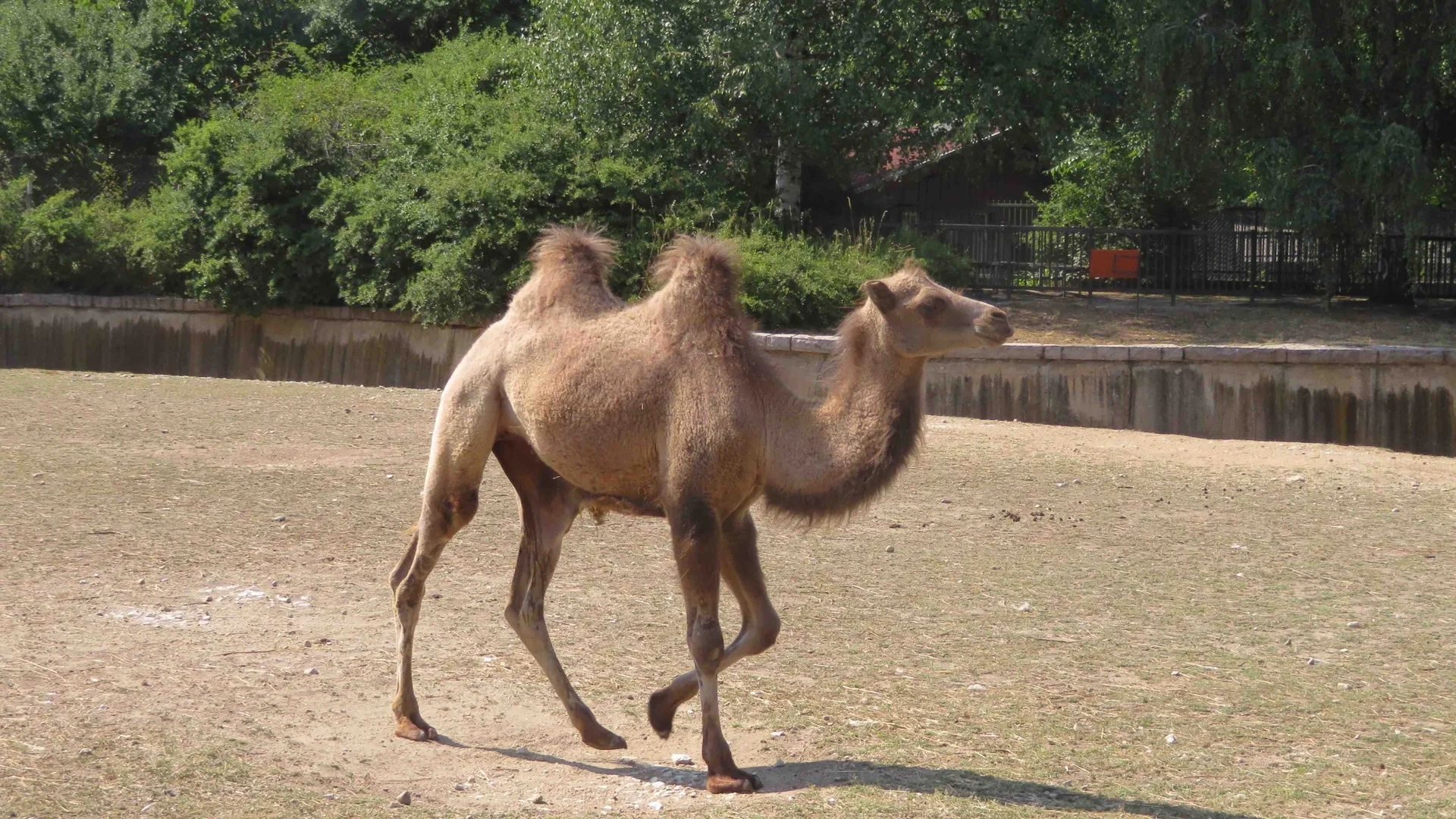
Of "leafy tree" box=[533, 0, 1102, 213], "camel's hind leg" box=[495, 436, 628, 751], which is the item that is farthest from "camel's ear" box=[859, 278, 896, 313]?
"leafy tree" box=[533, 0, 1102, 213]

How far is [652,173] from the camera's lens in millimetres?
21094

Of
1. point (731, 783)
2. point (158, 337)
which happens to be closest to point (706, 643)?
point (731, 783)

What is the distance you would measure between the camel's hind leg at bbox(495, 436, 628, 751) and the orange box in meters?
17.2

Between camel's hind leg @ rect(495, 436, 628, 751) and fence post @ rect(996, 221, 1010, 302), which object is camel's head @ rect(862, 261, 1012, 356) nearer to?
camel's hind leg @ rect(495, 436, 628, 751)

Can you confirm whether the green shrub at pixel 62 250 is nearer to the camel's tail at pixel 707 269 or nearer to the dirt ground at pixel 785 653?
the dirt ground at pixel 785 653

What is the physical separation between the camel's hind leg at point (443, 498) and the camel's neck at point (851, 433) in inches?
51.7

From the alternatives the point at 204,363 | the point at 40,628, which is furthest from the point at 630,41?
the point at 40,628

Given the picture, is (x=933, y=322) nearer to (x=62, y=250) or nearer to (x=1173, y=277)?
(x=1173, y=277)

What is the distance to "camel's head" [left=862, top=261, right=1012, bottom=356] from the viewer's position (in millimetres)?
5543

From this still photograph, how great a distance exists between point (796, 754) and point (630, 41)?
1685 centimetres

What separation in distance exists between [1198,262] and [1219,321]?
3103 millimetres

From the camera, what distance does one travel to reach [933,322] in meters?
5.56

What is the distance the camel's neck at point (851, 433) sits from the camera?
543 cm

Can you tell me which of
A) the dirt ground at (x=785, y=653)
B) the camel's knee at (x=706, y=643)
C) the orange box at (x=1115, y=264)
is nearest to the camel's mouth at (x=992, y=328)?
the dirt ground at (x=785, y=653)
